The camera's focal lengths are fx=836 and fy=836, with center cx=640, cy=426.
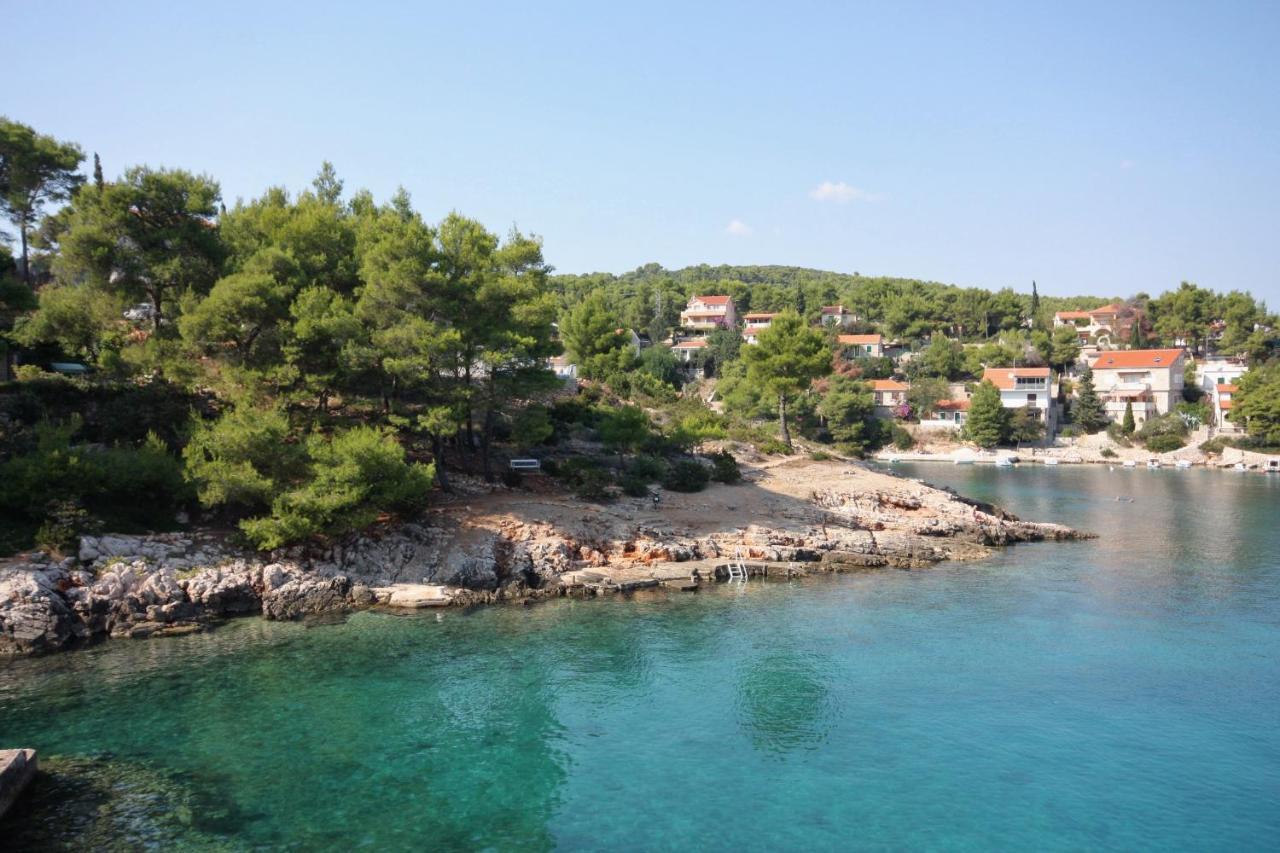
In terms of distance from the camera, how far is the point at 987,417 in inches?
2940

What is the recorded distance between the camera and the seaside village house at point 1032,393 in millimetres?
77875

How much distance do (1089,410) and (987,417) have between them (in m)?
10.6

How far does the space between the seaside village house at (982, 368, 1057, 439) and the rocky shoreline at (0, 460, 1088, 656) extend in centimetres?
4377

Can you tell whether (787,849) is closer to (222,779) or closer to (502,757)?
(502,757)

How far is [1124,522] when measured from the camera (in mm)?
41156

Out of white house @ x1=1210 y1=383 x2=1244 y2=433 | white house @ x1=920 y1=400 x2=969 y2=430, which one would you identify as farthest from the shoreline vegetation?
white house @ x1=1210 y1=383 x2=1244 y2=433

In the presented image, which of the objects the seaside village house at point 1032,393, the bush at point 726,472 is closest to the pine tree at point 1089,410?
the seaside village house at point 1032,393

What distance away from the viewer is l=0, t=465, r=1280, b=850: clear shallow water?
13742 mm

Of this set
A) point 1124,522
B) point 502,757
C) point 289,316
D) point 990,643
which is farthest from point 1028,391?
point 502,757

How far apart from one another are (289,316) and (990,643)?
24886 millimetres

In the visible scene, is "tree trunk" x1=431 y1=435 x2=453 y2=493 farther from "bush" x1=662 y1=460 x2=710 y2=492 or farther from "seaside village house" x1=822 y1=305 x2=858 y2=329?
"seaside village house" x1=822 y1=305 x2=858 y2=329

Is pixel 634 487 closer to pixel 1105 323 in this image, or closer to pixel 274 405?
pixel 274 405

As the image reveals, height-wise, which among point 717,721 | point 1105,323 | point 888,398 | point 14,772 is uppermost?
point 1105,323

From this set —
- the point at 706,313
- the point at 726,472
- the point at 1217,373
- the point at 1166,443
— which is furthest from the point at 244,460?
the point at 1217,373
